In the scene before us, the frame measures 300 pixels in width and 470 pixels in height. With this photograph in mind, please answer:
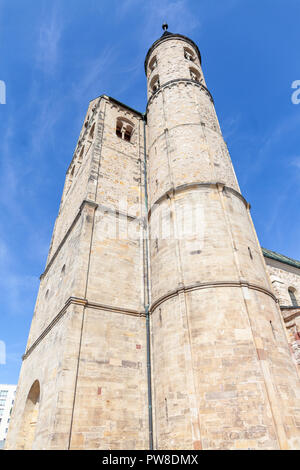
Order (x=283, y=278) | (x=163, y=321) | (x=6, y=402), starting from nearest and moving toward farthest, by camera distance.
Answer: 1. (x=163, y=321)
2. (x=283, y=278)
3. (x=6, y=402)

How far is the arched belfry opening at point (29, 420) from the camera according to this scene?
1198 centimetres

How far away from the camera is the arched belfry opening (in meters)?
12.0

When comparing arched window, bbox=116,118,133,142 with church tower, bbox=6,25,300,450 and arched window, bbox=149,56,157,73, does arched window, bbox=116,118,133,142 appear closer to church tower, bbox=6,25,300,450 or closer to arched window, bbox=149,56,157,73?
church tower, bbox=6,25,300,450

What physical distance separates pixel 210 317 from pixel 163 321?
189cm

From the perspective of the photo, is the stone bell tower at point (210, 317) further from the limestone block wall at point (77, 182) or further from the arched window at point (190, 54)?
Answer: the arched window at point (190, 54)

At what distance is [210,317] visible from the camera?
9773mm

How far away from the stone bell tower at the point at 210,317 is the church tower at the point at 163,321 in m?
0.04

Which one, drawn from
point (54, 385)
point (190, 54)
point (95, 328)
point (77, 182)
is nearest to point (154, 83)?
point (190, 54)

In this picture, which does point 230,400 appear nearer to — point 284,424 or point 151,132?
point 284,424

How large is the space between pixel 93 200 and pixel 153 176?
374 cm

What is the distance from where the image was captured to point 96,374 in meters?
9.89

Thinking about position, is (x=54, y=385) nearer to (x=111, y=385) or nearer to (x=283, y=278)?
(x=111, y=385)

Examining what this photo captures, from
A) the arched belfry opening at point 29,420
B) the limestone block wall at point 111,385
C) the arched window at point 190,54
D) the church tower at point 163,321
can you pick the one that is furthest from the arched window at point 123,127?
the arched belfry opening at point 29,420

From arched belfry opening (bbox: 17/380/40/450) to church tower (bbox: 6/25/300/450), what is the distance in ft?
0.15
